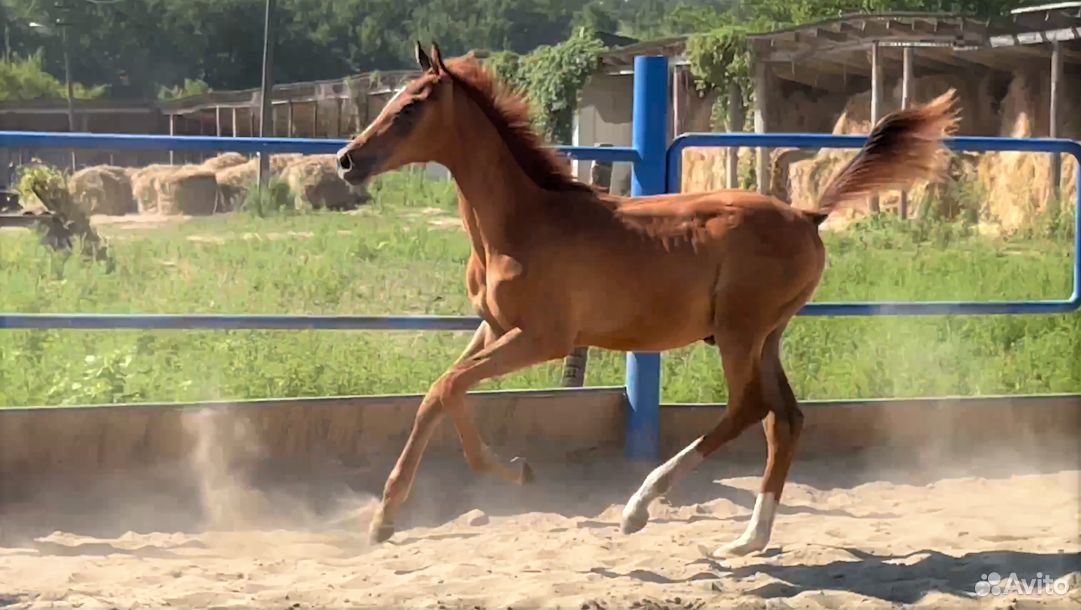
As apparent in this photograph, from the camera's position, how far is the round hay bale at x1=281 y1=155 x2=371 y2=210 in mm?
20578

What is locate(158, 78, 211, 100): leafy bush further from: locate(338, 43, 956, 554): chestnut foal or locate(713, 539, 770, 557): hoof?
locate(713, 539, 770, 557): hoof

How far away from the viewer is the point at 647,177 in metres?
5.60

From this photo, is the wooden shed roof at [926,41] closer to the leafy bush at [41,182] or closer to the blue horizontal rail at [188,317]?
the leafy bush at [41,182]

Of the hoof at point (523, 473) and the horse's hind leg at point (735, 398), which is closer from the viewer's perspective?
the horse's hind leg at point (735, 398)

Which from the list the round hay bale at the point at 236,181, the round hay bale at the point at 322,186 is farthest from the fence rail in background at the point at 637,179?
the round hay bale at the point at 322,186

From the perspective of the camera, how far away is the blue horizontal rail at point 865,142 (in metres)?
5.58

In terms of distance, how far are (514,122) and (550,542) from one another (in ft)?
4.82

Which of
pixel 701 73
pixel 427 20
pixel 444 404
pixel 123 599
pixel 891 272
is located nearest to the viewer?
pixel 123 599

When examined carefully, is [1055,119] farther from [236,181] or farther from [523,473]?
[523,473]

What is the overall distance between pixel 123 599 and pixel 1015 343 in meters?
6.01

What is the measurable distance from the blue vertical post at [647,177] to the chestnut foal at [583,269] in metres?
0.91

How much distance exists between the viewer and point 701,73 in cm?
2047

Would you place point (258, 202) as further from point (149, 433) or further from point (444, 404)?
point (444, 404)

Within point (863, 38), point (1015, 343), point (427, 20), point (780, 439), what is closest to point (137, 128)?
point (427, 20)
